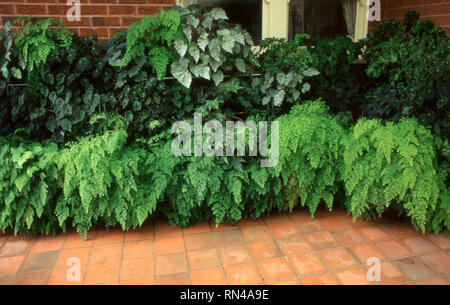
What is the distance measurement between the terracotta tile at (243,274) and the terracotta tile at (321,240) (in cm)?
56

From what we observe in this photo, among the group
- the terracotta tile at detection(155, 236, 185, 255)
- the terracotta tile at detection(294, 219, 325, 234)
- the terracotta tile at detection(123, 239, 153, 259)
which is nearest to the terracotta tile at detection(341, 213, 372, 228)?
the terracotta tile at detection(294, 219, 325, 234)

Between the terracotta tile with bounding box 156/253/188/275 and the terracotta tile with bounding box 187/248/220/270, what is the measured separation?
0.05m

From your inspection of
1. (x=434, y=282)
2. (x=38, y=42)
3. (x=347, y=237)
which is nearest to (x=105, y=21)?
(x=38, y=42)

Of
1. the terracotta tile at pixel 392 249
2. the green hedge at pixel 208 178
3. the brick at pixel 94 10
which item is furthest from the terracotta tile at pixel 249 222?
the brick at pixel 94 10

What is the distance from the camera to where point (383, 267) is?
2.34m

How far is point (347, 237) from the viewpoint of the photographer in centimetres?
273

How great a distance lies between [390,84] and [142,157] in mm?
2473

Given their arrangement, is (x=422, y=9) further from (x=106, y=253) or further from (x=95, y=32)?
(x=106, y=253)

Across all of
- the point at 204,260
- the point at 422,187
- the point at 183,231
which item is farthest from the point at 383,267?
the point at 183,231

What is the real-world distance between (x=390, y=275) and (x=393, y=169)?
779mm

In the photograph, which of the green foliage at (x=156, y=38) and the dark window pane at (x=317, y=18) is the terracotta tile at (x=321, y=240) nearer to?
the green foliage at (x=156, y=38)

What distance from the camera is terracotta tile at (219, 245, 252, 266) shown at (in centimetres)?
244
